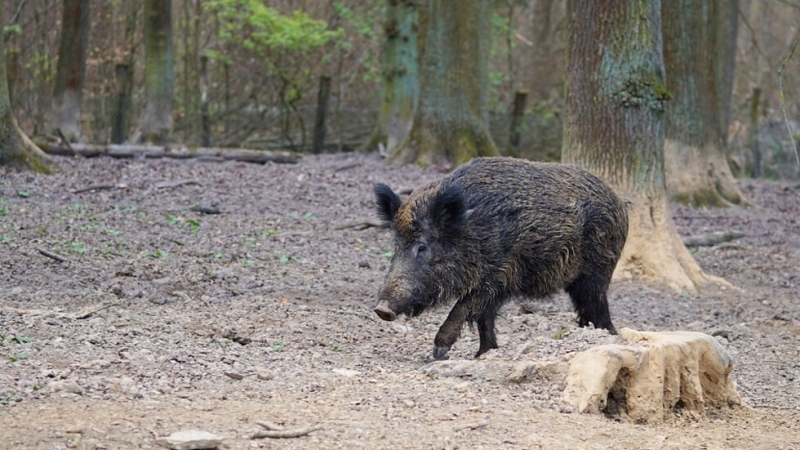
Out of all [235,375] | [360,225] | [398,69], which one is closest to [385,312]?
[235,375]

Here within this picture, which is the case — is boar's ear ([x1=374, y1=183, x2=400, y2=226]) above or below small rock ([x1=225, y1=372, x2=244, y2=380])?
above

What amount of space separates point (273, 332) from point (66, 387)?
220 cm

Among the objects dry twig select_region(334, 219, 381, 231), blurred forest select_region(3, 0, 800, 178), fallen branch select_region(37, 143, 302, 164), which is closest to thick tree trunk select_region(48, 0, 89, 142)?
blurred forest select_region(3, 0, 800, 178)

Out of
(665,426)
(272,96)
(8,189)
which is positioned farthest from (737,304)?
(272,96)

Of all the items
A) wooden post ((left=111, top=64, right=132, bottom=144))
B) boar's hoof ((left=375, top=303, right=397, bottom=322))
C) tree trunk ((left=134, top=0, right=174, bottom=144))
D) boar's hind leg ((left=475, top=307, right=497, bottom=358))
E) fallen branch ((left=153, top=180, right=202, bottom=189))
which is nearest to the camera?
boar's hoof ((left=375, top=303, right=397, bottom=322))

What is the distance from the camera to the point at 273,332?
7.29 metres

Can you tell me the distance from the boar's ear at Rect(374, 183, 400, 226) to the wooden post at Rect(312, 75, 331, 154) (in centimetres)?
1653

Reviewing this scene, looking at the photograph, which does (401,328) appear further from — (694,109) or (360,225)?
(694,109)

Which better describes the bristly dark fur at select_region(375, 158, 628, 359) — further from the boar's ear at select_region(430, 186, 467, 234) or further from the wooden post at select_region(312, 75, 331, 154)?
the wooden post at select_region(312, 75, 331, 154)

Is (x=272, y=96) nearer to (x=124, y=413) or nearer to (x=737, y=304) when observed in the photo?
(x=737, y=304)

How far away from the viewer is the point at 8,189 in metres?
11.8

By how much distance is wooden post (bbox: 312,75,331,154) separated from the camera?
78.4 feet

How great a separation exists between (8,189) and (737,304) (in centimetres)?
808

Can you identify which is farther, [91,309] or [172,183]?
[172,183]
